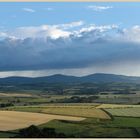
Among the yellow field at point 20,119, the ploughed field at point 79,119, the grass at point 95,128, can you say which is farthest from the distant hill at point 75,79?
the grass at point 95,128

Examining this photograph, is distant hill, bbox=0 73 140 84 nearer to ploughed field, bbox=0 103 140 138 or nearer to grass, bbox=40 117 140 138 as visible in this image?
ploughed field, bbox=0 103 140 138

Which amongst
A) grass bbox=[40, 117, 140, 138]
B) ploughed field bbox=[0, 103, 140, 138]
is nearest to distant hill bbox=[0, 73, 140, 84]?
ploughed field bbox=[0, 103, 140, 138]

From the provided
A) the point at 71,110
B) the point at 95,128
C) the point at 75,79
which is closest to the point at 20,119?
the point at 71,110

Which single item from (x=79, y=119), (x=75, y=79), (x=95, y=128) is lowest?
(x=95, y=128)

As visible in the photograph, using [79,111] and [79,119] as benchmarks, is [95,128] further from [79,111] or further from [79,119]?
[79,111]

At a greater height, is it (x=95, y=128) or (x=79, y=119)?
(x=79, y=119)

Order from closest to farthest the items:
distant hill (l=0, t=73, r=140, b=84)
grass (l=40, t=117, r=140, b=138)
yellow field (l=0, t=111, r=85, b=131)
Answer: grass (l=40, t=117, r=140, b=138)
yellow field (l=0, t=111, r=85, b=131)
distant hill (l=0, t=73, r=140, b=84)
